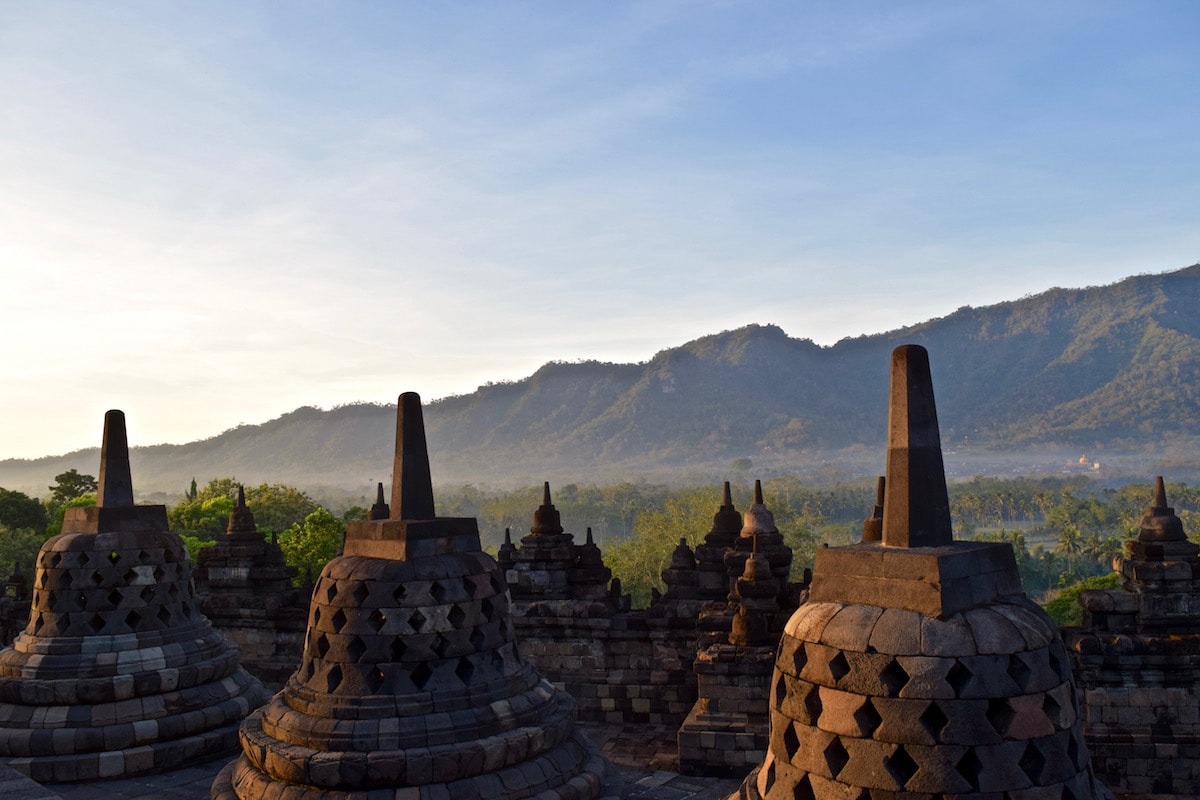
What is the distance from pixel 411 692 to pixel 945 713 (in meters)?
4.75

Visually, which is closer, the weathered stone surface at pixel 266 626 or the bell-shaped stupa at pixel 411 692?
the bell-shaped stupa at pixel 411 692

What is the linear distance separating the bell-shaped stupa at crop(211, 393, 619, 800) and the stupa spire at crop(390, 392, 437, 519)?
0.01 meters

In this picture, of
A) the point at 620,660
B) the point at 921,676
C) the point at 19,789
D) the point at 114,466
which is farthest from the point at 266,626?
the point at 921,676

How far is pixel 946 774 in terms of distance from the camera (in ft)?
13.2

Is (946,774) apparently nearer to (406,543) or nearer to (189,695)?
(406,543)

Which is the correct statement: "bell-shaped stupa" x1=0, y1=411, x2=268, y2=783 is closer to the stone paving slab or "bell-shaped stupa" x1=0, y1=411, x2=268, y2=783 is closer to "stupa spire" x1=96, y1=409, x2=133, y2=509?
"stupa spire" x1=96, y1=409, x2=133, y2=509

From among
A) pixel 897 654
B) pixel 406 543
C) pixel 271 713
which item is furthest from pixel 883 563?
pixel 271 713

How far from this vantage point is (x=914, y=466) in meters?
4.67

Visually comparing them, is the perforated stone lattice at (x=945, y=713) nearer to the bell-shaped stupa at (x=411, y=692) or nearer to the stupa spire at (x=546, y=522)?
the bell-shaped stupa at (x=411, y=692)

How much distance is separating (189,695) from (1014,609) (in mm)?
10266

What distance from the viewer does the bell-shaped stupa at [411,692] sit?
283 inches

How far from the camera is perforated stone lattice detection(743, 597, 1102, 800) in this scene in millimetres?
4066

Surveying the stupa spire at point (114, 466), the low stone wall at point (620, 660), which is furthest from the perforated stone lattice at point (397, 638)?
the low stone wall at point (620, 660)

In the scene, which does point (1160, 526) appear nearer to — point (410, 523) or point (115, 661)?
point (410, 523)
